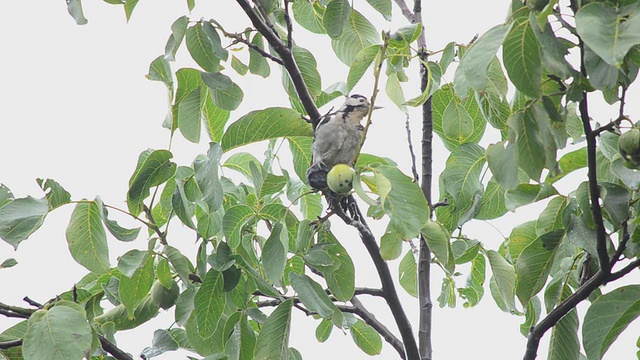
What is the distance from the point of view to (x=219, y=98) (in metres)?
2.49

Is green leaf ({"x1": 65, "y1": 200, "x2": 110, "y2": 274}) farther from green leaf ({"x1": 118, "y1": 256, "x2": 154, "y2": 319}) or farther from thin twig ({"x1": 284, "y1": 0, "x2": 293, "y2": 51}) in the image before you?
thin twig ({"x1": 284, "y1": 0, "x2": 293, "y2": 51})

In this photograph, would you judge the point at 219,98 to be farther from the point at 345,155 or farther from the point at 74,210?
the point at 345,155

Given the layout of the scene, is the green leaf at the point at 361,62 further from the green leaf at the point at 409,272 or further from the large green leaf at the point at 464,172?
the green leaf at the point at 409,272

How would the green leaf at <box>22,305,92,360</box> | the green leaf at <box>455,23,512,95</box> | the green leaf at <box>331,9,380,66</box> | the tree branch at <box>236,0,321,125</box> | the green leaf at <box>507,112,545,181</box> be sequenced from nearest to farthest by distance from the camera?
1. the green leaf at <box>455,23,512,95</box>
2. the green leaf at <box>507,112,545,181</box>
3. the green leaf at <box>22,305,92,360</box>
4. the tree branch at <box>236,0,321,125</box>
5. the green leaf at <box>331,9,380,66</box>

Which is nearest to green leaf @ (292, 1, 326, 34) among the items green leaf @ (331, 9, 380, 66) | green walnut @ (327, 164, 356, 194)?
green leaf @ (331, 9, 380, 66)

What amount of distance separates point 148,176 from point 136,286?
0.34m

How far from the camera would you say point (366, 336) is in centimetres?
304

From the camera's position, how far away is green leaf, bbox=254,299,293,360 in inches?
86.8

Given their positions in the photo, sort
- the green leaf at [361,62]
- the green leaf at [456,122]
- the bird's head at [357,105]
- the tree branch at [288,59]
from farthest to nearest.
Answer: the bird's head at [357,105]
the green leaf at [456,122]
the tree branch at [288,59]
the green leaf at [361,62]

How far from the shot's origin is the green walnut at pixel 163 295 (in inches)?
97.4

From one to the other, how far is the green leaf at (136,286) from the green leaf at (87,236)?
12 centimetres

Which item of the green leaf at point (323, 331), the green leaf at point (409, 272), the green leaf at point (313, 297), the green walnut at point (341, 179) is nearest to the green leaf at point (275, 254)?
the green leaf at point (313, 297)

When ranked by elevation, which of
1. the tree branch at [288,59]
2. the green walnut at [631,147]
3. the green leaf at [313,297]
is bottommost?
the green leaf at [313,297]

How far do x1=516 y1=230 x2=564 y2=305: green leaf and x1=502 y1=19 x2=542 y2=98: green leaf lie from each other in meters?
0.70
